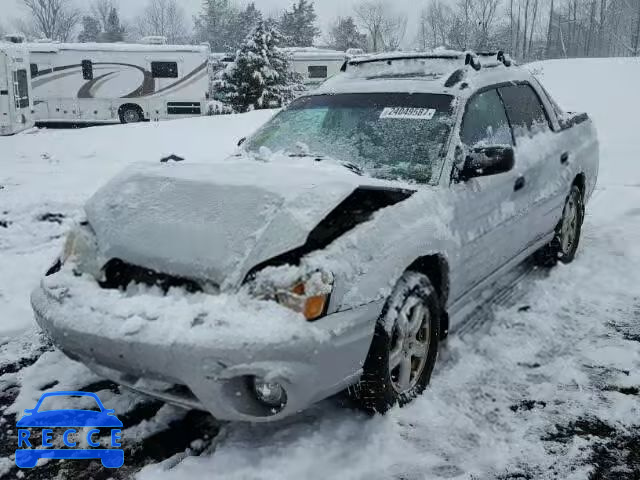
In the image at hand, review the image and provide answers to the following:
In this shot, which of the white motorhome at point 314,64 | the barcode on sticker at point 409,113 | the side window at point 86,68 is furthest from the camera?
the white motorhome at point 314,64

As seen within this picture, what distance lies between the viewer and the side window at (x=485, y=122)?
145 inches

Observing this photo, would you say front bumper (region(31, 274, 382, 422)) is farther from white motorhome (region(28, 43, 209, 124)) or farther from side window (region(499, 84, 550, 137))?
white motorhome (region(28, 43, 209, 124))

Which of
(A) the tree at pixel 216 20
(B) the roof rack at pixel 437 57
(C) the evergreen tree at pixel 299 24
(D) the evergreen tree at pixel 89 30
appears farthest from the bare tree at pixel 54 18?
(B) the roof rack at pixel 437 57

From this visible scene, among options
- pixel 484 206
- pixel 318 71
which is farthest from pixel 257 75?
pixel 484 206

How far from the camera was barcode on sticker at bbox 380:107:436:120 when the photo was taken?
367cm

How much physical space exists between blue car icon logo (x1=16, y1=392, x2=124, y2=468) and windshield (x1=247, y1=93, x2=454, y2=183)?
6.24ft

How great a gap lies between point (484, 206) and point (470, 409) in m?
1.23

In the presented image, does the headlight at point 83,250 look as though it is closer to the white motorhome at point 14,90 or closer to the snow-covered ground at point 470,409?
the snow-covered ground at point 470,409

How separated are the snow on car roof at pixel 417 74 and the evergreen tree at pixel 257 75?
74.6 ft

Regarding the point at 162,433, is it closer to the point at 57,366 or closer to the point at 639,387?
the point at 57,366

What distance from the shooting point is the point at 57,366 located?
343cm

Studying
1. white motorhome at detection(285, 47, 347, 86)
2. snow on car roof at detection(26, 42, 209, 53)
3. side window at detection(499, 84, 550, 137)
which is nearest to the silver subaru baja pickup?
side window at detection(499, 84, 550, 137)

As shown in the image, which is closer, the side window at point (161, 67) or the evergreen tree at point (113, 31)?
the side window at point (161, 67)

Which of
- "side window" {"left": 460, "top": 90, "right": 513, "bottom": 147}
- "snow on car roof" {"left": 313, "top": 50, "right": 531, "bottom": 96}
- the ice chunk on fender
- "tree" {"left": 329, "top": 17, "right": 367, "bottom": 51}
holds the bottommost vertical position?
the ice chunk on fender
